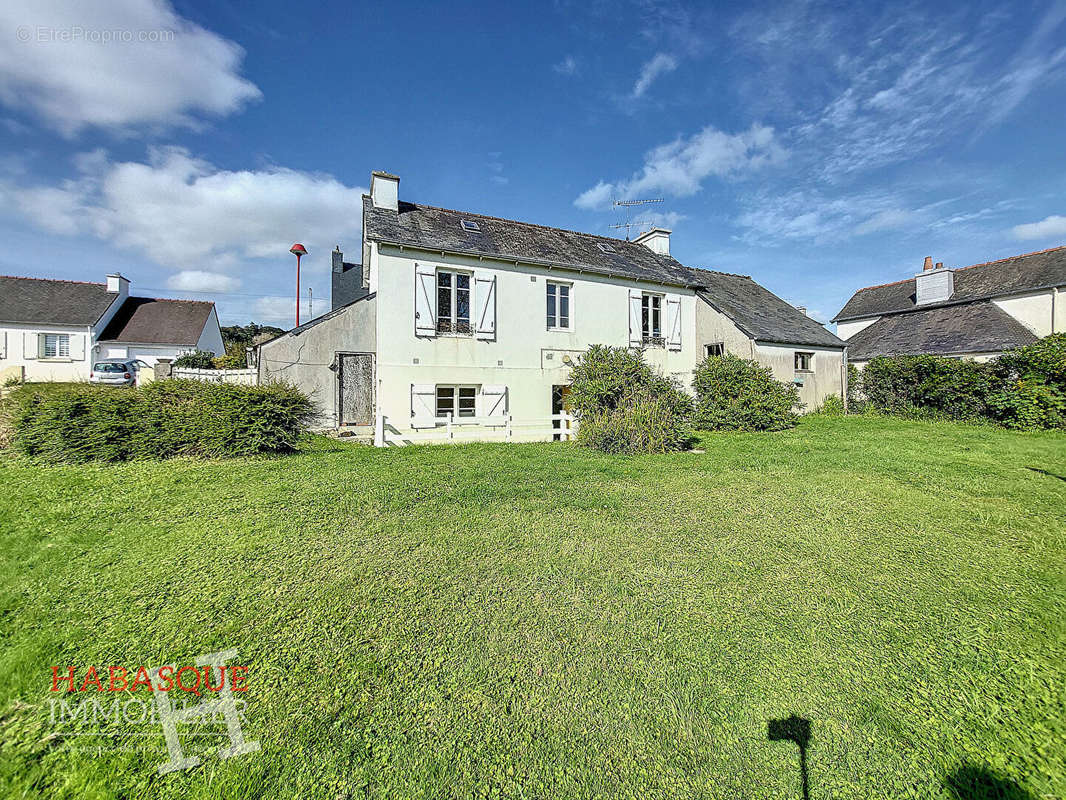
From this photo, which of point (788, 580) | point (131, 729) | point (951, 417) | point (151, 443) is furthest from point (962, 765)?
point (951, 417)

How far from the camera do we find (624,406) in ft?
32.4

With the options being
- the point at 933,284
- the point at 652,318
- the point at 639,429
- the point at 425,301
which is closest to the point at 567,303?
the point at 652,318

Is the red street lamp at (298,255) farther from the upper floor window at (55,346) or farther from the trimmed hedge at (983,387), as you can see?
the trimmed hedge at (983,387)

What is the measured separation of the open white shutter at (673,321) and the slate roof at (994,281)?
542 inches

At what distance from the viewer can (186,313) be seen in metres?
24.7

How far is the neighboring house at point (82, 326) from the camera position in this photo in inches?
786

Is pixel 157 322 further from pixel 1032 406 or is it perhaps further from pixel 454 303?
pixel 1032 406

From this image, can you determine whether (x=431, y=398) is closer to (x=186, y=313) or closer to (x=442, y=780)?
(x=442, y=780)

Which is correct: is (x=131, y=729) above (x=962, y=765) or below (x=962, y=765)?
above

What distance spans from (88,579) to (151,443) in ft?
14.3

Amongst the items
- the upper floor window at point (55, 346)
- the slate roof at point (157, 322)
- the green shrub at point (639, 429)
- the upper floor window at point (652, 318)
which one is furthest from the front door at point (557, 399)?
the upper floor window at point (55, 346)

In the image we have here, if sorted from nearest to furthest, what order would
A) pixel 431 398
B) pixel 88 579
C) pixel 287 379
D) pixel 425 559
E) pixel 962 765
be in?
1. pixel 962 765
2. pixel 88 579
3. pixel 425 559
4. pixel 287 379
5. pixel 431 398

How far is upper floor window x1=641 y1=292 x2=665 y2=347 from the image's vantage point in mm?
14623

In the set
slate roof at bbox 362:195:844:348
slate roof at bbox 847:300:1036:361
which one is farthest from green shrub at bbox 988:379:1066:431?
slate roof at bbox 362:195:844:348
